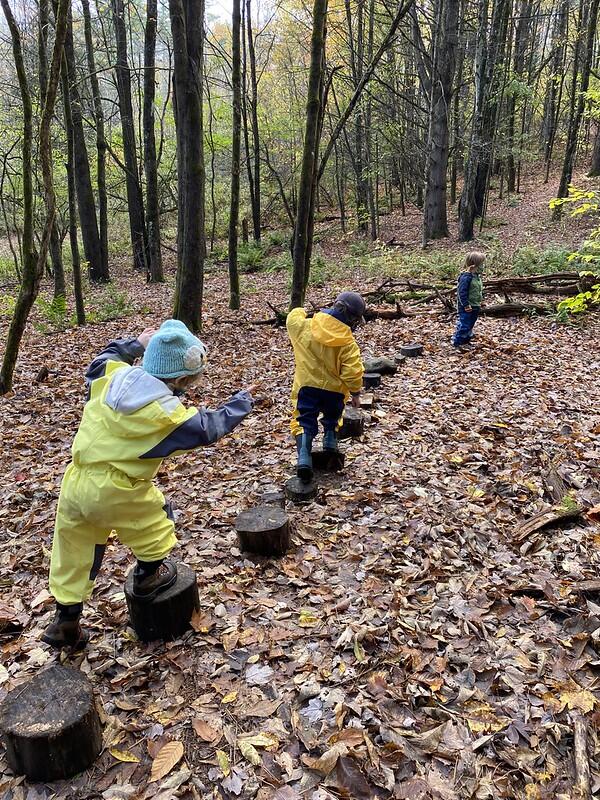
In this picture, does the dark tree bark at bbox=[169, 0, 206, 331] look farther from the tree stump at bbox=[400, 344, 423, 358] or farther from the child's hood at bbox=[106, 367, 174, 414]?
the child's hood at bbox=[106, 367, 174, 414]

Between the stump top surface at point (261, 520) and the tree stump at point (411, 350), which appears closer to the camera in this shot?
the stump top surface at point (261, 520)

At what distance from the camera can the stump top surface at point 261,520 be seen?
4.22m

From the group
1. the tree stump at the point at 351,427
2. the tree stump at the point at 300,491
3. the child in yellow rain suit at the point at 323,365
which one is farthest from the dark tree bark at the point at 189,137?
the tree stump at the point at 300,491

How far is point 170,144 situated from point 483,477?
2838 centimetres

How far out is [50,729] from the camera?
2.41 m

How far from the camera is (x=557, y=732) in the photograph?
106 inches

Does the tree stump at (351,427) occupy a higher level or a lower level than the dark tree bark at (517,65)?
lower

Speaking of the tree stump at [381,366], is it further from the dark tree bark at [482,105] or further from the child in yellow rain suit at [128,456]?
the dark tree bark at [482,105]

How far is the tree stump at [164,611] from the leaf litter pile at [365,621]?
0.31 ft

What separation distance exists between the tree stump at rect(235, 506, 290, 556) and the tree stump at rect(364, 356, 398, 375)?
15.4ft

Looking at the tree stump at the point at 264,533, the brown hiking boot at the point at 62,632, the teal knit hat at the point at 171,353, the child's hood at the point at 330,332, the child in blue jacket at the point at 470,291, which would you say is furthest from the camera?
the child in blue jacket at the point at 470,291

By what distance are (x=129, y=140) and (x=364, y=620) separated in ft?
69.5

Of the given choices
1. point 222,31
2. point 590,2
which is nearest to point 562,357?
point 590,2

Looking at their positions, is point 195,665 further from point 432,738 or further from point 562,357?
point 562,357
